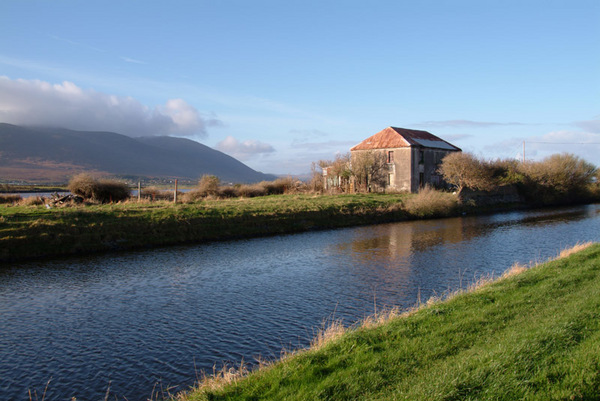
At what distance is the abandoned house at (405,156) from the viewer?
53.8 m

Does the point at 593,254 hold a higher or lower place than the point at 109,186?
lower

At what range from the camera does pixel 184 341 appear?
10.4 m

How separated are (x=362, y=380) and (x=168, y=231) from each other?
22301 millimetres

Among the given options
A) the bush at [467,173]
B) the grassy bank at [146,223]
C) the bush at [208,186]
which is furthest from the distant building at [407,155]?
the bush at [208,186]

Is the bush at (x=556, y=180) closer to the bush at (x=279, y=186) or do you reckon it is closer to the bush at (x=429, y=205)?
the bush at (x=429, y=205)

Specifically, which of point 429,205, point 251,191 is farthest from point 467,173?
point 251,191

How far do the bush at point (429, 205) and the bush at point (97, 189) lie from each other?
85.9ft

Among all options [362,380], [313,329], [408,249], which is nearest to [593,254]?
[408,249]

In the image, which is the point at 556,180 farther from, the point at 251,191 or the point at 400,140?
the point at 251,191

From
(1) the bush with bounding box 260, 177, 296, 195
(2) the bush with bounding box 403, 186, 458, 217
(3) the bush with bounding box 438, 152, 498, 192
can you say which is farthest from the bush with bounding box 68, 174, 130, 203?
(3) the bush with bounding box 438, 152, 498, 192

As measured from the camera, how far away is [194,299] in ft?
46.6

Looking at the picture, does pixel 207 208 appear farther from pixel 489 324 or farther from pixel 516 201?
pixel 516 201

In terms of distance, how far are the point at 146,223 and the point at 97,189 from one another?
1261 centimetres

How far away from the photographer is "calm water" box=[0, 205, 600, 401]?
916 centimetres
